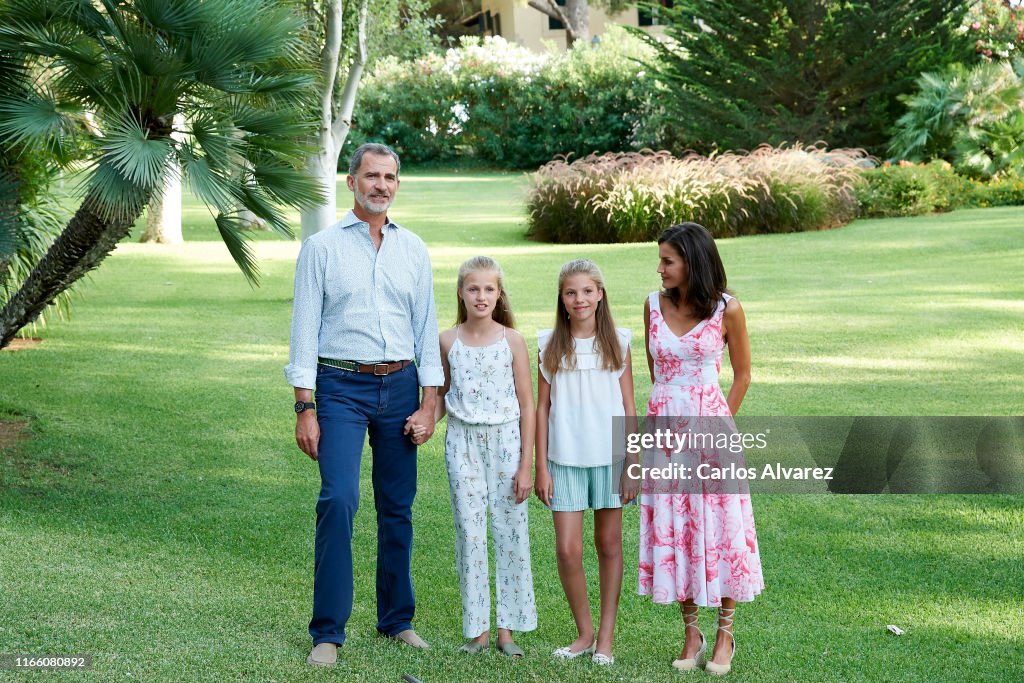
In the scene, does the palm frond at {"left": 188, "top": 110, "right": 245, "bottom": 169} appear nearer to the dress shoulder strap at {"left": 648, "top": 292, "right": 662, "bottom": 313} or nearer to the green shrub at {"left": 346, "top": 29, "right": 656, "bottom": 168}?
the dress shoulder strap at {"left": 648, "top": 292, "right": 662, "bottom": 313}

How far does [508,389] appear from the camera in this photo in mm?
4016

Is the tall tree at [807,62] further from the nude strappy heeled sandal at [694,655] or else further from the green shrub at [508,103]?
the nude strappy heeled sandal at [694,655]

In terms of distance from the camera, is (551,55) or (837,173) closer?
(837,173)

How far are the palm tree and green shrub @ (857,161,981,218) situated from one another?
13986 mm

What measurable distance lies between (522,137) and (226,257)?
1831 centimetres

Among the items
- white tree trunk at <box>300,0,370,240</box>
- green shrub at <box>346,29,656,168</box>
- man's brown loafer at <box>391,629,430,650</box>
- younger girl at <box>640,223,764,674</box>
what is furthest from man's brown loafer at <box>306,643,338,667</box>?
green shrub at <box>346,29,656,168</box>

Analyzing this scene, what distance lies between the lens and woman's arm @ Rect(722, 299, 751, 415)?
397cm

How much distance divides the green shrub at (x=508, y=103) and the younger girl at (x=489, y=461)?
27701mm

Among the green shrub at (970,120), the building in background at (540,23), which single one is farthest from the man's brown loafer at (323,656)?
the building in background at (540,23)

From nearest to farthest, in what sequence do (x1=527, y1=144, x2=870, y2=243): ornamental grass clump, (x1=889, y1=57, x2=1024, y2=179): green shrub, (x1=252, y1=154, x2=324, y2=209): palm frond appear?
1. (x1=252, y1=154, x2=324, y2=209): palm frond
2. (x1=527, y1=144, x2=870, y2=243): ornamental grass clump
3. (x1=889, y1=57, x2=1024, y2=179): green shrub

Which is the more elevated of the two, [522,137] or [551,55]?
[551,55]

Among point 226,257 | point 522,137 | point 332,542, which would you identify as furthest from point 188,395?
point 522,137

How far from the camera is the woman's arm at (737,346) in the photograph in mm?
3973

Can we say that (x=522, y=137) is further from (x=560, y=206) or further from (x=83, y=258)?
(x=83, y=258)
